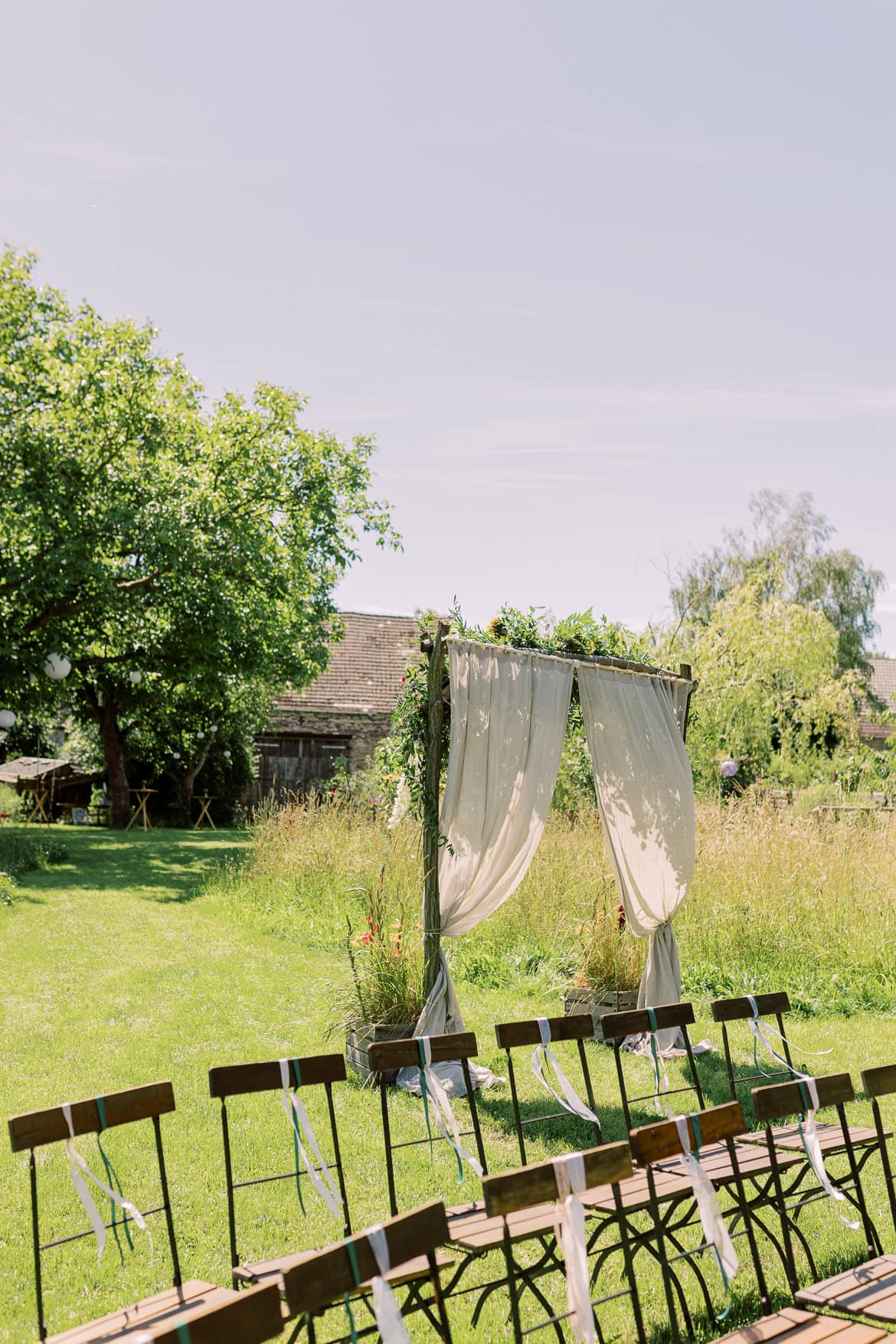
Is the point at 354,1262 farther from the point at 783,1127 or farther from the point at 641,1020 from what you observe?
the point at 783,1127

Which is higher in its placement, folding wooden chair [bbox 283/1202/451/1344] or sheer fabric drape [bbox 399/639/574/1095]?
sheer fabric drape [bbox 399/639/574/1095]

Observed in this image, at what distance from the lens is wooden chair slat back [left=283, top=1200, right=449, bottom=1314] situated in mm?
2043

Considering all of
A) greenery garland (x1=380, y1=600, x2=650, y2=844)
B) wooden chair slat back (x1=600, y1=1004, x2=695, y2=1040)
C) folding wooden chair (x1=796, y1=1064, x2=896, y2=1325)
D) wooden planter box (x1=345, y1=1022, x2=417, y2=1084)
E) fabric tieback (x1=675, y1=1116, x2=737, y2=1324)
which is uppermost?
greenery garland (x1=380, y1=600, x2=650, y2=844)

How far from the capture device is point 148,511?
14648mm

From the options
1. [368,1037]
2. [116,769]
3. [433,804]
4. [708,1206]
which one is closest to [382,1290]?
[708,1206]

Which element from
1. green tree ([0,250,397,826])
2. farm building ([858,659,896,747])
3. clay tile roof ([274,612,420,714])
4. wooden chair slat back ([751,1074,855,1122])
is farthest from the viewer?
farm building ([858,659,896,747])

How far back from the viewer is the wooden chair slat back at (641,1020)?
13.8ft

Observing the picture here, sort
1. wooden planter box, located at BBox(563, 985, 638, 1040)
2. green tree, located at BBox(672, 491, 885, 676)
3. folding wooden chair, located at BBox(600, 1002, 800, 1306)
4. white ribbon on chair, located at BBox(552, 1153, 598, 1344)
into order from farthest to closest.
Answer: green tree, located at BBox(672, 491, 885, 676) < wooden planter box, located at BBox(563, 985, 638, 1040) < folding wooden chair, located at BBox(600, 1002, 800, 1306) < white ribbon on chair, located at BBox(552, 1153, 598, 1344)

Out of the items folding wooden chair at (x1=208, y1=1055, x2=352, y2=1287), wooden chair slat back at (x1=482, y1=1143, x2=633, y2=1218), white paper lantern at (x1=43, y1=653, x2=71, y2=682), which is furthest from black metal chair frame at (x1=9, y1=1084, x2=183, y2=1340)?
white paper lantern at (x1=43, y1=653, x2=71, y2=682)

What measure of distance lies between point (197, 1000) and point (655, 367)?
21.6ft

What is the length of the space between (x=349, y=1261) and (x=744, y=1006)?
9.23ft

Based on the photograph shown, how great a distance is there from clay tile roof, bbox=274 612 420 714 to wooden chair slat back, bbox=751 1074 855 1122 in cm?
2050

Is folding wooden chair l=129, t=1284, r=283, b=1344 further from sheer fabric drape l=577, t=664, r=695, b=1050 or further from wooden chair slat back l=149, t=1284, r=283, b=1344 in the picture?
sheer fabric drape l=577, t=664, r=695, b=1050

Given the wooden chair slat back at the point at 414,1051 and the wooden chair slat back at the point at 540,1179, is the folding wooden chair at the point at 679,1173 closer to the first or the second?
the wooden chair slat back at the point at 414,1051
